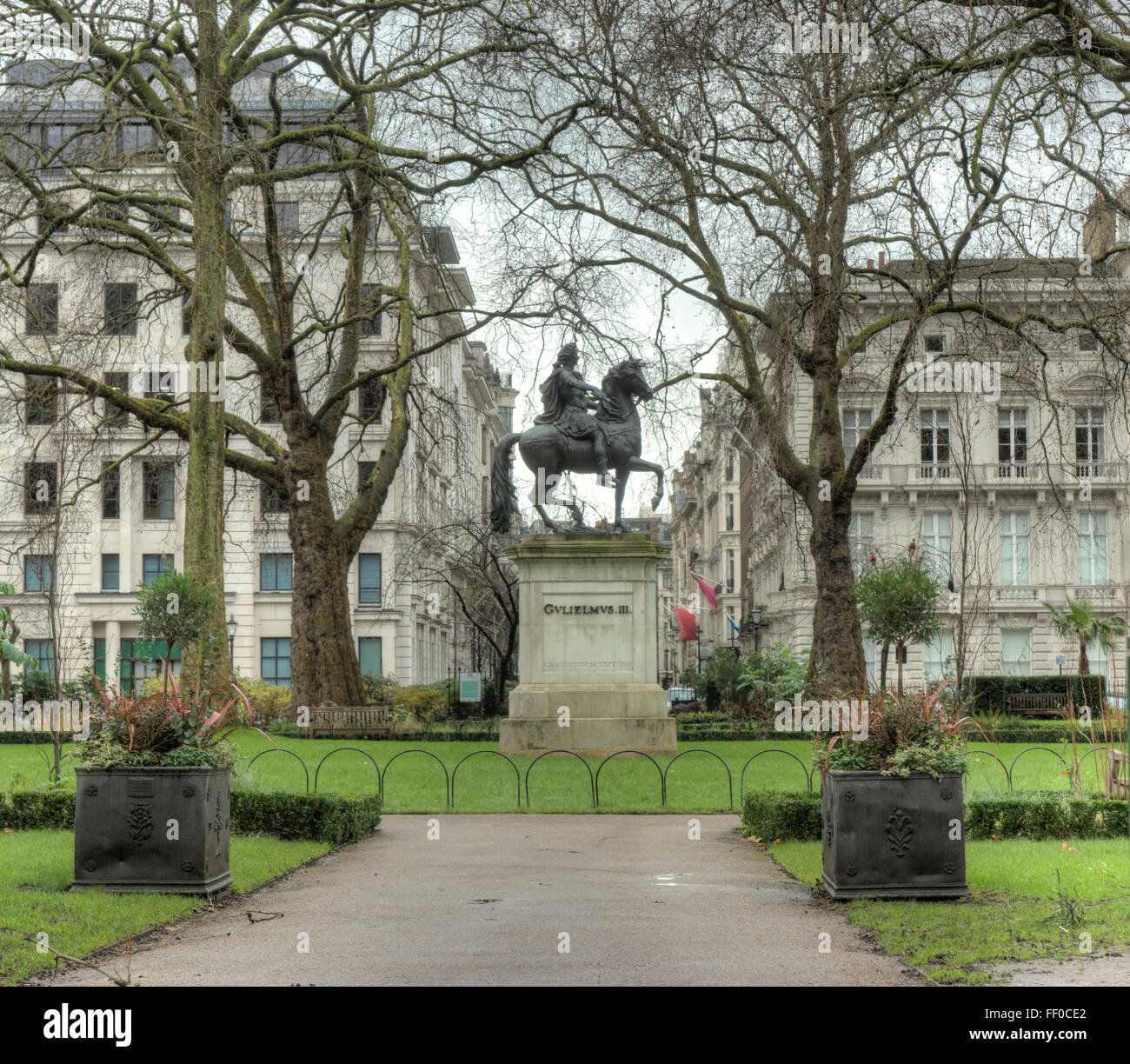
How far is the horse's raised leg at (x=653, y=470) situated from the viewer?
25.8 meters

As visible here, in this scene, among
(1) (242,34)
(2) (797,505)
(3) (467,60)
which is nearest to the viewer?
(3) (467,60)

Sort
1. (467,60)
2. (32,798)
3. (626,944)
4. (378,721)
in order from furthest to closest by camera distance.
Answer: (378,721) → (467,60) → (32,798) → (626,944)

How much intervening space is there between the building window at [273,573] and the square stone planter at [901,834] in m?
56.5

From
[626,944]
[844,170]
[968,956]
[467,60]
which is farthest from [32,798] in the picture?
[467,60]

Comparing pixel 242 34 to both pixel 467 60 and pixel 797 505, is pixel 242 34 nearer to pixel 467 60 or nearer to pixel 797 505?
pixel 467 60

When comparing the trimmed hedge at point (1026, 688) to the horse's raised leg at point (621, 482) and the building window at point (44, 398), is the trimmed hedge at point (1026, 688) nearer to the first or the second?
the horse's raised leg at point (621, 482)

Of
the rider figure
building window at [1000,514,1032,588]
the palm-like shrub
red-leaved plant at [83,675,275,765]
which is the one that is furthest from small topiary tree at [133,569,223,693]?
building window at [1000,514,1032,588]

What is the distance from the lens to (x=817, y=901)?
35.4ft

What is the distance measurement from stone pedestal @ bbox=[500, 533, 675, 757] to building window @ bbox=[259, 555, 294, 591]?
137ft

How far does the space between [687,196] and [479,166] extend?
4.08 meters

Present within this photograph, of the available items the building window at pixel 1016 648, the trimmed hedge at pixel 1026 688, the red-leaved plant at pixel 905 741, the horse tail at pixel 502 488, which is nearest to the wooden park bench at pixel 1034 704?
the trimmed hedge at pixel 1026 688

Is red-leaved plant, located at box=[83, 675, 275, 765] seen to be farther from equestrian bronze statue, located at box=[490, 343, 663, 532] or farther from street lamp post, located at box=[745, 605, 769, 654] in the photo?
street lamp post, located at box=[745, 605, 769, 654]

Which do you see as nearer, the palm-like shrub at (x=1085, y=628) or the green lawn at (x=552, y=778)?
the green lawn at (x=552, y=778)

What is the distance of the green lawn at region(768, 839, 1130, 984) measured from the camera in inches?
323
